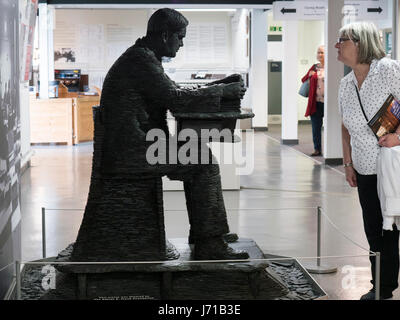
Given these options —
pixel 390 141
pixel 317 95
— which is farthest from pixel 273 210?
pixel 317 95

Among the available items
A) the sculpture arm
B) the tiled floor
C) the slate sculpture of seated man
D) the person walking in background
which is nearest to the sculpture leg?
the slate sculpture of seated man

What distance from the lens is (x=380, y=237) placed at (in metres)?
5.04

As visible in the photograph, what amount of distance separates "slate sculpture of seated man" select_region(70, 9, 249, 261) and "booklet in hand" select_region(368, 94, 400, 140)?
0.81m

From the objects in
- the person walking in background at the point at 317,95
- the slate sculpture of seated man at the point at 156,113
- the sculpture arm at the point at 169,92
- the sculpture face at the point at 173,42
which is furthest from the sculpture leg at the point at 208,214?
the person walking in background at the point at 317,95

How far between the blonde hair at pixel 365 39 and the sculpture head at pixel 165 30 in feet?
3.20

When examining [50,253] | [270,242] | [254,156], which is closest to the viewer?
[50,253]

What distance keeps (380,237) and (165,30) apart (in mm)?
1789

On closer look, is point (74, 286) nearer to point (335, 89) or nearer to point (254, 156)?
point (335, 89)

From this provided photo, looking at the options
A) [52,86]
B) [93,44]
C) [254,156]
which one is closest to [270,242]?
[254,156]

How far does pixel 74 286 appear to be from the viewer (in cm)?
487

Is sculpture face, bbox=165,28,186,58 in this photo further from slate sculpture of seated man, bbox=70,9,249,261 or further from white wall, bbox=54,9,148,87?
white wall, bbox=54,9,148,87

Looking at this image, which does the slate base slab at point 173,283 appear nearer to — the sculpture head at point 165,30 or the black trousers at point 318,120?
the sculpture head at point 165,30

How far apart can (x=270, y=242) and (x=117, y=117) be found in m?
2.62

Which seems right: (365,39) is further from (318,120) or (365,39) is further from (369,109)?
(318,120)
